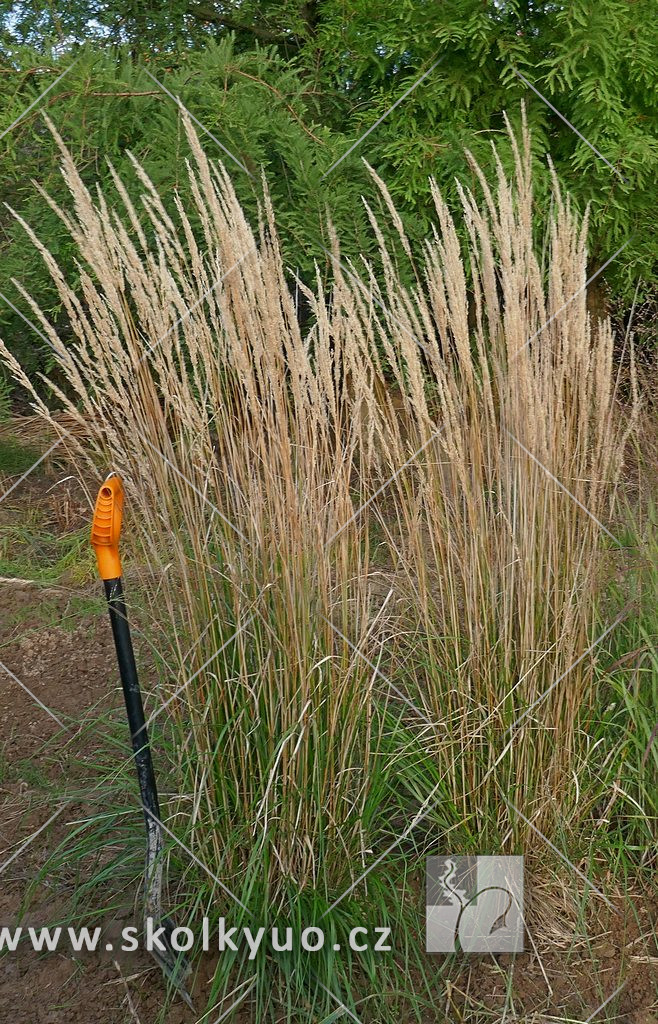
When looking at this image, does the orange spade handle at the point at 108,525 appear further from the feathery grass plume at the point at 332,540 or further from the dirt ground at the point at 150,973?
the dirt ground at the point at 150,973

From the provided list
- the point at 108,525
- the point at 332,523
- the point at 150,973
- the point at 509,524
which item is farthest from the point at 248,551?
the point at 150,973

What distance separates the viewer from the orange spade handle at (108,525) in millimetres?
1825

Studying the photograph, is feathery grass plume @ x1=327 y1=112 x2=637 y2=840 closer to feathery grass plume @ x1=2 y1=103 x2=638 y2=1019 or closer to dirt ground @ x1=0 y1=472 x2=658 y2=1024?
feathery grass plume @ x1=2 y1=103 x2=638 y2=1019

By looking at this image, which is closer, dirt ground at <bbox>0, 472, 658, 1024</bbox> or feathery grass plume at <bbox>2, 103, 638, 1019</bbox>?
feathery grass plume at <bbox>2, 103, 638, 1019</bbox>

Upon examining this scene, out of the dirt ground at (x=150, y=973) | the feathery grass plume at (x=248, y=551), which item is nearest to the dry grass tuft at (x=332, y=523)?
the feathery grass plume at (x=248, y=551)

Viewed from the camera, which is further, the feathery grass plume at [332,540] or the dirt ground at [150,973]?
the dirt ground at [150,973]

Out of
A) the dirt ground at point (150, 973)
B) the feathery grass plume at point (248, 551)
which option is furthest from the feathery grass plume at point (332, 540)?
the dirt ground at point (150, 973)

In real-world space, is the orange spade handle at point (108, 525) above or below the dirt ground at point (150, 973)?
above

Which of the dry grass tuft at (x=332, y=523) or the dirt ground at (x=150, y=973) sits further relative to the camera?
the dirt ground at (x=150, y=973)

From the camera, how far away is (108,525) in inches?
71.9

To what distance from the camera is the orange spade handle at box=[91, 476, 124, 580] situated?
183 centimetres

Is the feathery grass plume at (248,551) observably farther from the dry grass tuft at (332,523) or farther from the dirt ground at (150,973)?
the dirt ground at (150,973)

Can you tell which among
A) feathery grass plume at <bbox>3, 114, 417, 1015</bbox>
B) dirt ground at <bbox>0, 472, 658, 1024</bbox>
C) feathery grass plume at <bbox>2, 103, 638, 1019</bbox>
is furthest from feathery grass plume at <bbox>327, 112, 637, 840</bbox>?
dirt ground at <bbox>0, 472, 658, 1024</bbox>

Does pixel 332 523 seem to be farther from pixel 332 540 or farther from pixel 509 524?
pixel 509 524
